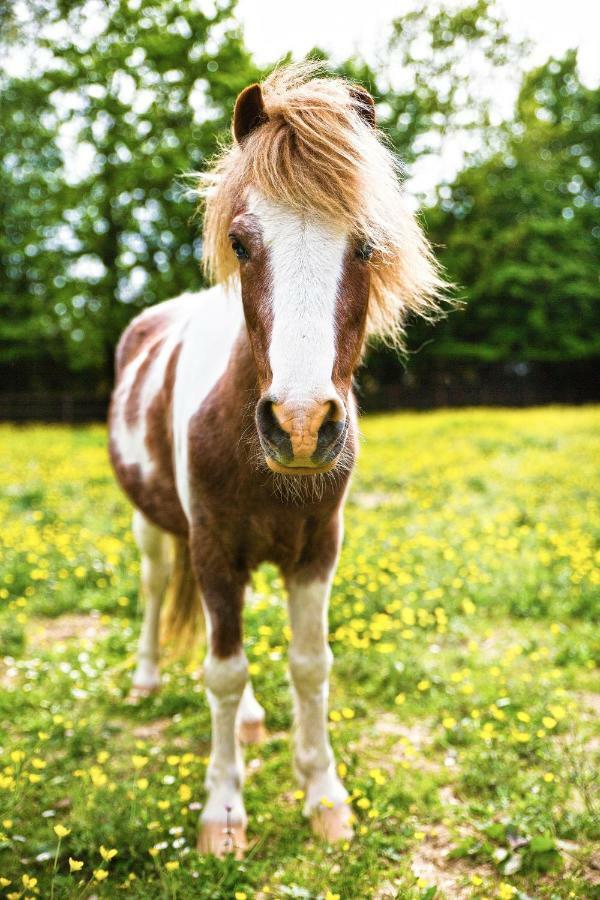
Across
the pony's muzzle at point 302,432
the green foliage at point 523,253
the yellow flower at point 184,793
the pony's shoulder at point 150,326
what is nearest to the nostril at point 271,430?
the pony's muzzle at point 302,432

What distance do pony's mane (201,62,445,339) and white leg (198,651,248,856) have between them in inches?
58.5

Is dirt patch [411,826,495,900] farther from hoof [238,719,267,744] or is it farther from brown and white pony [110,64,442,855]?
hoof [238,719,267,744]

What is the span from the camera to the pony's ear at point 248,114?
217 cm

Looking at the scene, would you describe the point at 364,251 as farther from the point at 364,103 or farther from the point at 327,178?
the point at 364,103

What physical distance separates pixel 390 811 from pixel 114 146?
19909 mm

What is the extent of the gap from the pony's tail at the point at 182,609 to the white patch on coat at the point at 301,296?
2.22 meters

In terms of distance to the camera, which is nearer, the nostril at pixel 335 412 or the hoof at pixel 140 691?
the nostril at pixel 335 412

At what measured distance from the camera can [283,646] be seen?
14.2ft

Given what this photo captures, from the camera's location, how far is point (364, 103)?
92.6 inches

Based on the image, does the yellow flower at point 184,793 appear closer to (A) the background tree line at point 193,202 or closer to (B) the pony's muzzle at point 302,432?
(B) the pony's muzzle at point 302,432

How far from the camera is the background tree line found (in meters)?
18.6

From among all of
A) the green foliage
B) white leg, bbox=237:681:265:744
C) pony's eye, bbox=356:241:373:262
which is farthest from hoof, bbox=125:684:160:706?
the green foliage

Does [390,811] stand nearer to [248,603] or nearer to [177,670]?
[177,670]

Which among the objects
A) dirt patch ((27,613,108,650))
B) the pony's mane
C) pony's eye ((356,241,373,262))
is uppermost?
the pony's mane
